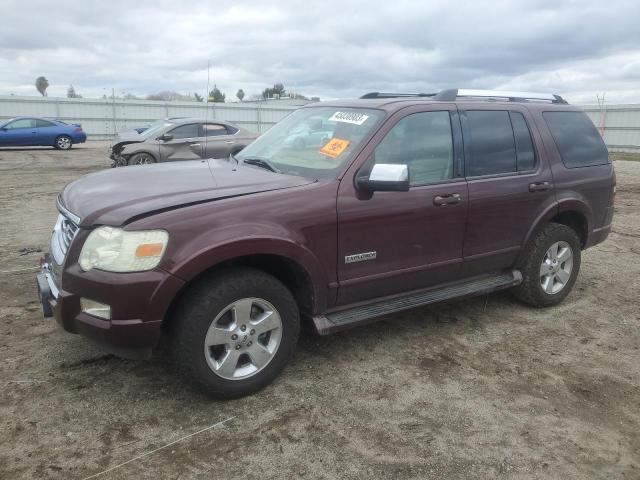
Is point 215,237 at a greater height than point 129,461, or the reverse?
point 215,237

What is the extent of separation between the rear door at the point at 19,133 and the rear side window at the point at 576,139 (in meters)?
20.7

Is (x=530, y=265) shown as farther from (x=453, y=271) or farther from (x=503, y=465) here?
(x=503, y=465)

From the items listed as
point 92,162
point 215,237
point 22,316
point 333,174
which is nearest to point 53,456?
point 215,237

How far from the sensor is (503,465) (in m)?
2.71

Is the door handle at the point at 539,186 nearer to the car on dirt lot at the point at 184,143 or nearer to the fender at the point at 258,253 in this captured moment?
the fender at the point at 258,253

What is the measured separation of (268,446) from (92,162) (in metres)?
16.6

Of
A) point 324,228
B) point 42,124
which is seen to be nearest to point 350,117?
point 324,228

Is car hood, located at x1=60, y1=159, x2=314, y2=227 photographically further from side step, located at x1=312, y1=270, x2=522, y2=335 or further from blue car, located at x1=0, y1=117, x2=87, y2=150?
blue car, located at x1=0, y1=117, x2=87, y2=150

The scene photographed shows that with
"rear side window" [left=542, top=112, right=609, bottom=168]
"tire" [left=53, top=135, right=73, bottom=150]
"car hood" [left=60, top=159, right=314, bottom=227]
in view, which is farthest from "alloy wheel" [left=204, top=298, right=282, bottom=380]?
"tire" [left=53, top=135, right=73, bottom=150]

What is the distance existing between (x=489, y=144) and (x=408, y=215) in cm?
111

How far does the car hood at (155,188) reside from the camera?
2.94 m

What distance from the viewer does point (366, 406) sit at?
320 cm

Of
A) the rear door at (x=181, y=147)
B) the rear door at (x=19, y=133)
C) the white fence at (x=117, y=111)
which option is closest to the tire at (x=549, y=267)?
the rear door at (x=181, y=147)

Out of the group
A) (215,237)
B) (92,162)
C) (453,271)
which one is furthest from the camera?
(92,162)
